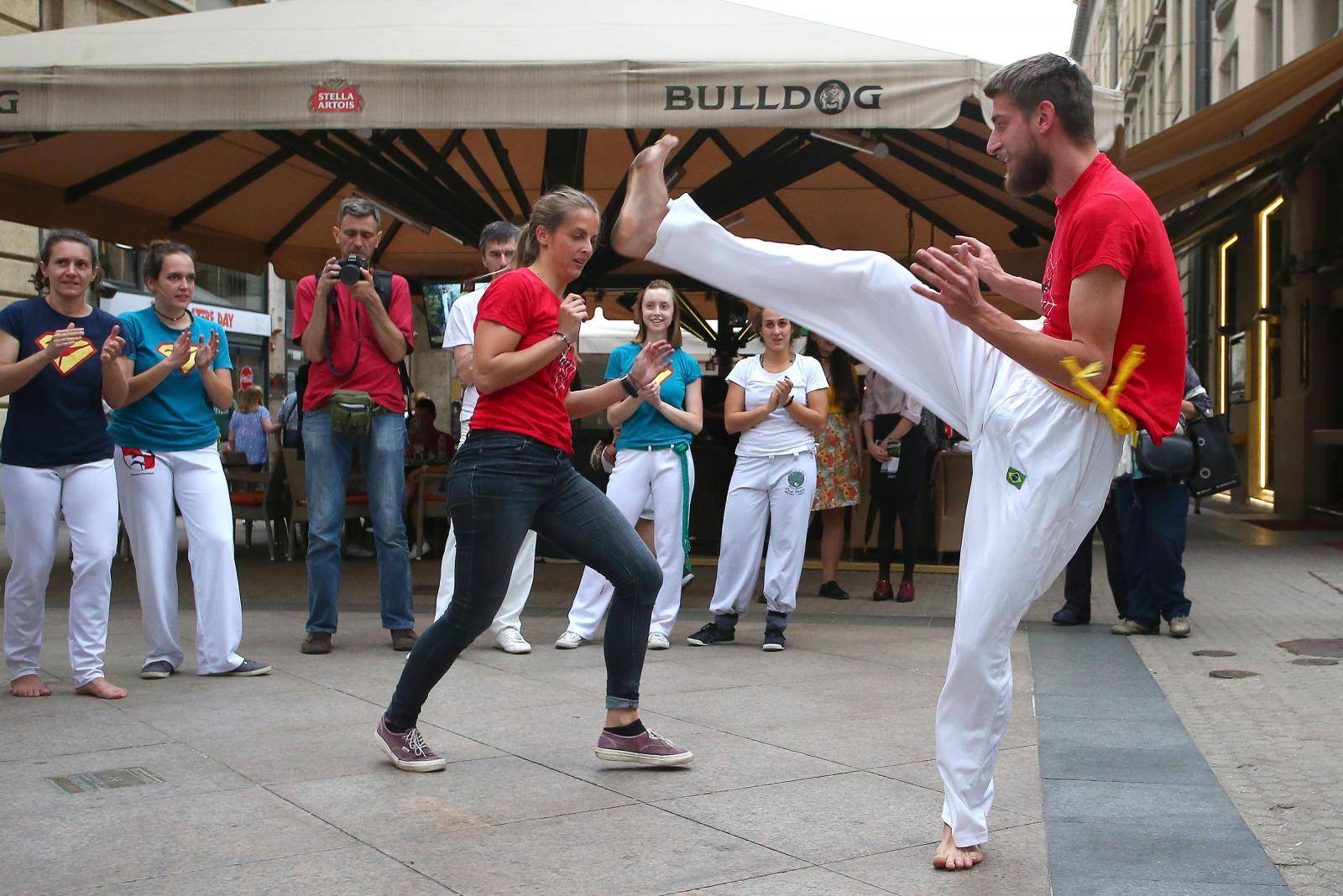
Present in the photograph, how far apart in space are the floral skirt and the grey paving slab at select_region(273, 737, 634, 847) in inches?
196

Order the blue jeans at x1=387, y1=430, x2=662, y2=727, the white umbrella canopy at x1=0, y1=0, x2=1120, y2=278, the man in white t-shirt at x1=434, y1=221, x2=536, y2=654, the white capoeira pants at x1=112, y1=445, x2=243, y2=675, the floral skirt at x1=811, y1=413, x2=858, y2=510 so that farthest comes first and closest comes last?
the floral skirt at x1=811, y1=413, x2=858, y2=510, the white umbrella canopy at x1=0, y1=0, x2=1120, y2=278, the man in white t-shirt at x1=434, y1=221, x2=536, y2=654, the white capoeira pants at x1=112, y1=445, x2=243, y2=675, the blue jeans at x1=387, y1=430, x2=662, y2=727

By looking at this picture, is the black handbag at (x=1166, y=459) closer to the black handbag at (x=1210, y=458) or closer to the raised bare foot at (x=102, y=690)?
the black handbag at (x=1210, y=458)

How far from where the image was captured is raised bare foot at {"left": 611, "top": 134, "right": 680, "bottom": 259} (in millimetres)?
3850

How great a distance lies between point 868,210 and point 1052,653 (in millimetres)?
7324

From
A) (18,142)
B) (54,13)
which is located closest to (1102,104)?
(18,142)

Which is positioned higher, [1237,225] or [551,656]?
[1237,225]

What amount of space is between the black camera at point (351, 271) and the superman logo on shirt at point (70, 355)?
1291 millimetres

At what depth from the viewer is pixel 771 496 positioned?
7.47 meters

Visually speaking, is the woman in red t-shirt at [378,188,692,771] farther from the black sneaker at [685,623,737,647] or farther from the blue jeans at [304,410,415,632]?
the black sneaker at [685,623,737,647]

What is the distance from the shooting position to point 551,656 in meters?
6.88

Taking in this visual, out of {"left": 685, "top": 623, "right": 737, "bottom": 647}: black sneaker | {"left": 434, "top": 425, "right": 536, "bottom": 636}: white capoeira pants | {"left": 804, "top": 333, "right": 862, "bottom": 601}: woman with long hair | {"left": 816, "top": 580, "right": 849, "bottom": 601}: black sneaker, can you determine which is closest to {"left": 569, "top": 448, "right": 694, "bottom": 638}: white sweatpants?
{"left": 685, "top": 623, "right": 737, "bottom": 647}: black sneaker

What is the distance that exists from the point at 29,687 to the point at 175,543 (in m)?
0.84

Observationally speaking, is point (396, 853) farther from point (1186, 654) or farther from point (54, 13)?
point (54, 13)

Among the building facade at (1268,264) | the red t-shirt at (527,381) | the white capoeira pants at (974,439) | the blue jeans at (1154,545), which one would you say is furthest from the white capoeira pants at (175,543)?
the building facade at (1268,264)
